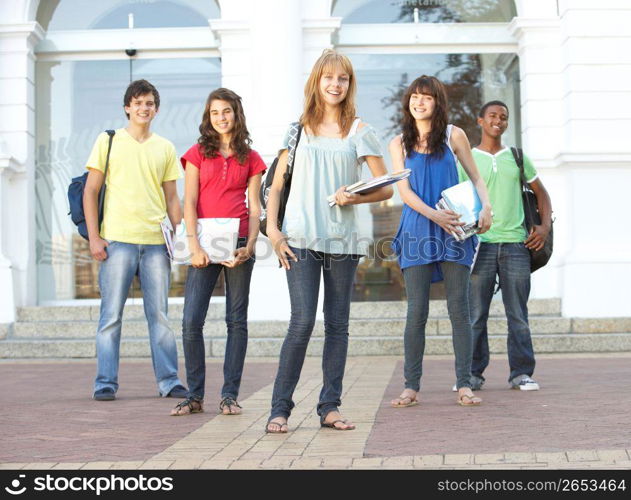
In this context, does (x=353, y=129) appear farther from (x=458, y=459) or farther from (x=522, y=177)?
(x=522, y=177)

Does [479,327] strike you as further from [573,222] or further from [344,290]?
[573,222]

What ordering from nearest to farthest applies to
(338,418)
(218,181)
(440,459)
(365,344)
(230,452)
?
(440,459) → (230,452) → (338,418) → (218,181) → (365,344)

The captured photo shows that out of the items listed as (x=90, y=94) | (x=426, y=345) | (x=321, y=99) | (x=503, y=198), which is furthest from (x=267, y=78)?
(x=321, y=99)

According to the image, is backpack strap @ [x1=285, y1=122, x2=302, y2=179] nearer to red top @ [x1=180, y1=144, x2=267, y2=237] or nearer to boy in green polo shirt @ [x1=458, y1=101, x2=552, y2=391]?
red top @ [x1=180, y1=144, x2=267, y2=237]

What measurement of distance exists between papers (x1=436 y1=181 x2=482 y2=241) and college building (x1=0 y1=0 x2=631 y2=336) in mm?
5590

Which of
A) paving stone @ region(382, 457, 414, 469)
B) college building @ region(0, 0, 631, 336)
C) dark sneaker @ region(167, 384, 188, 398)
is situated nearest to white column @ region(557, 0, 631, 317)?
college building @ region(0, 0, 631, 336)

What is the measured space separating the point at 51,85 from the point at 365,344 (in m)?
5.50

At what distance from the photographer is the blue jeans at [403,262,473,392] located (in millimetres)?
6473

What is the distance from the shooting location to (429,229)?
644cm

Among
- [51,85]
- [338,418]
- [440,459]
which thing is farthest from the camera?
[51,85]

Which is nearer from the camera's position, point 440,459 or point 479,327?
point 440,459

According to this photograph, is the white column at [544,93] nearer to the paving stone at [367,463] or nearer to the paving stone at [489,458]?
the paving stone at [489,458]
